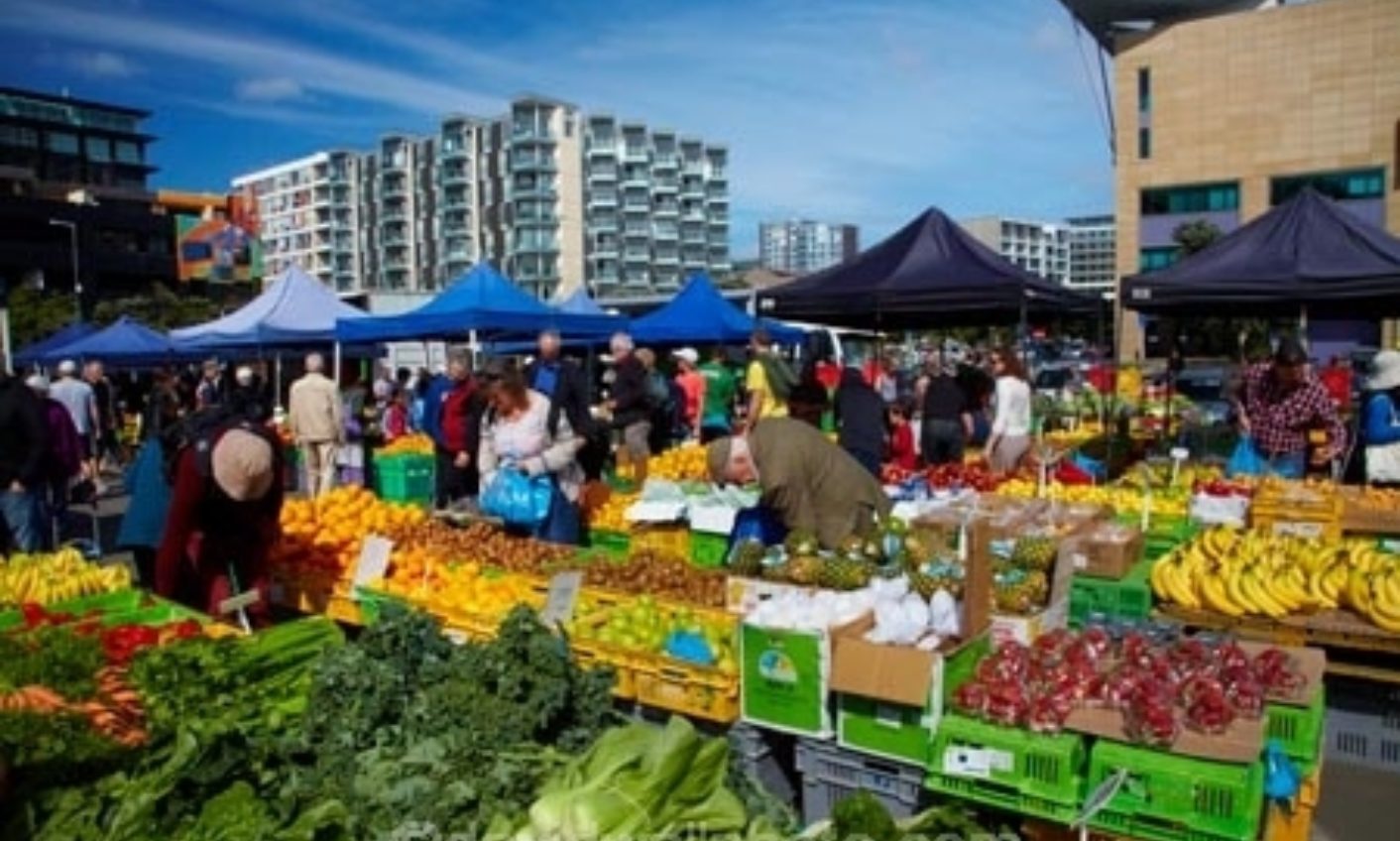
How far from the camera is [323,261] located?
119375 mm

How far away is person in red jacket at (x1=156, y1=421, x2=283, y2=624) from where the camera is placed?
4449 mm

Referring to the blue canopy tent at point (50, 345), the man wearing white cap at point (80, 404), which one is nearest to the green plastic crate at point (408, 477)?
the man wearing white cap at point (80, 404)

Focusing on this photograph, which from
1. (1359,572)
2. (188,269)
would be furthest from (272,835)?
(188,269)

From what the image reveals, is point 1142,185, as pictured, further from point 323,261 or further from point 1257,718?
point 323,261

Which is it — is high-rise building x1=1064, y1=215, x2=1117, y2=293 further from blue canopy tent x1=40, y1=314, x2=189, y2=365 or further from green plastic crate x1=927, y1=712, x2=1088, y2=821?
green plastic crate x1=927, y1=712, x2=1088, y2=821

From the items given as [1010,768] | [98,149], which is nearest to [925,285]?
[1010,768]

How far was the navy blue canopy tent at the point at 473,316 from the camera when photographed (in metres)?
11.7

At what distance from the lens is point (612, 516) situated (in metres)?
7.60

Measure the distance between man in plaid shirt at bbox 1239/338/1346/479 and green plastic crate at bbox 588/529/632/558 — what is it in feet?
15.5

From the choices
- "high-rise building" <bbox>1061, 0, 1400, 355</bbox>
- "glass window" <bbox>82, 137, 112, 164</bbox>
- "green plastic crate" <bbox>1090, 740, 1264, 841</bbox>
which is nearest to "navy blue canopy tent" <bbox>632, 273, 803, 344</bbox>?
"green plastic crate" <bbox>1090, 740, 1264, 841</bbox>

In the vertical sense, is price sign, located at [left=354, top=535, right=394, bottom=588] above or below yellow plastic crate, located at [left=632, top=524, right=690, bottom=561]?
above

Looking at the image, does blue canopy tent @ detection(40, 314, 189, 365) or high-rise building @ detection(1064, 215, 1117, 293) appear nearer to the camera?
blue canopy tent @ detection(40, 314, 189, 365)

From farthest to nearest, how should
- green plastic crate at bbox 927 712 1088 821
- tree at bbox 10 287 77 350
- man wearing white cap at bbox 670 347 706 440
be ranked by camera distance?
tree at bbox 10 287 77 350, man wearing white cap at bbox 670 347 706 440, green plastic crate at bbox 927 712 1088 821

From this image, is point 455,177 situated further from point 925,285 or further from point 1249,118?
point 925,285
